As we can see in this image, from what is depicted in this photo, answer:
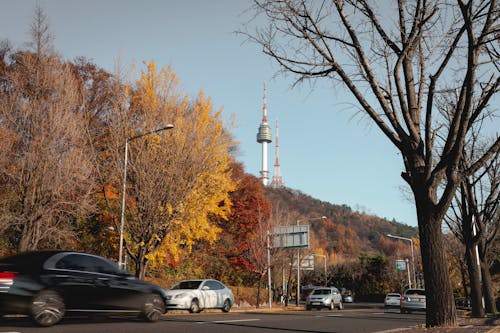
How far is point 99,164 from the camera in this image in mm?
23188

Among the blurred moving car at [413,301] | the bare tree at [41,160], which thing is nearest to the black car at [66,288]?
the bare tree at [41,160]

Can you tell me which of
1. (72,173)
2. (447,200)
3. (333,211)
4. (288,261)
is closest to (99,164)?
(72,173)

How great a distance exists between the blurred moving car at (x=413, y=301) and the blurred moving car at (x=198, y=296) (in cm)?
1335

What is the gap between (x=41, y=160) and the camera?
20.5m

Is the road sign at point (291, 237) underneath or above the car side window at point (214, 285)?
above

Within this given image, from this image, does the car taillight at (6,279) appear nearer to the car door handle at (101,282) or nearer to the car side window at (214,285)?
the car door handle at (101,282)

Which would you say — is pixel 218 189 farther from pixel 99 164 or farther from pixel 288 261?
pixel 288 261

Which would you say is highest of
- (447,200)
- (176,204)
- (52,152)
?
(52,152)

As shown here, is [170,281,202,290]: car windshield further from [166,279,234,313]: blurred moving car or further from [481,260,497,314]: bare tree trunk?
[481,260,497,314]: bare tree trunk

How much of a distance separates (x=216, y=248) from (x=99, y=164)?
65.0ft

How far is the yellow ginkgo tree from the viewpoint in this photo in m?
21.8

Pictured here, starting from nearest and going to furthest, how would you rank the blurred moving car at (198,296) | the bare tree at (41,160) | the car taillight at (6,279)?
the car taillight at (6,279)
the blurred moving car at (198,296)
the bare tree at (41,160)

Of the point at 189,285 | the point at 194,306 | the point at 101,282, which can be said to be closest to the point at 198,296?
the point at 194,306

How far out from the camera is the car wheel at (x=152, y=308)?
11461 millimetres
